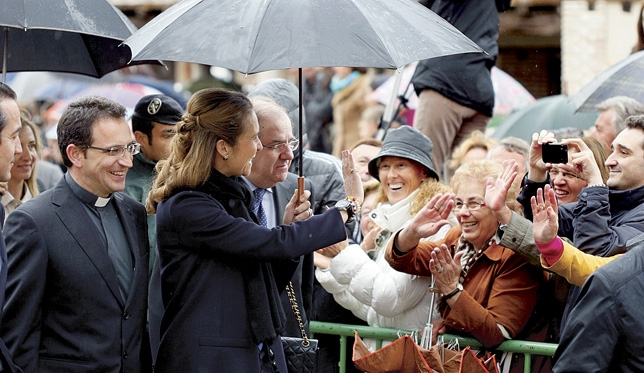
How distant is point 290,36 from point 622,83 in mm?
3453

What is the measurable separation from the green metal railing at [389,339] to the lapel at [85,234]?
1692mm

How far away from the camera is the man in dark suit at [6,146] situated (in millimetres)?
4164

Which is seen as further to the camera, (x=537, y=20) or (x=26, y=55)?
(x=537, y=20)

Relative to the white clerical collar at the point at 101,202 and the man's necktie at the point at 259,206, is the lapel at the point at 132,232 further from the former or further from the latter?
the man's necktie at the point at 259,206

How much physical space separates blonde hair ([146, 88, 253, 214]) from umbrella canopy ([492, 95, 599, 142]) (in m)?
5.65

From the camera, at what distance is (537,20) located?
19375 millimetres

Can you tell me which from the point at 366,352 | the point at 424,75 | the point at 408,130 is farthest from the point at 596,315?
the point at 424,75

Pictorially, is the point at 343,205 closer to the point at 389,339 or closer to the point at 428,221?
the point at 428,221

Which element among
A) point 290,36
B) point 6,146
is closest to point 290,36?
point 290,36

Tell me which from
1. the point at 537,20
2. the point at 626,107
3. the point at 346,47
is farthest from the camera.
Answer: the point at 537,20

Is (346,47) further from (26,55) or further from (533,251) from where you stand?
(26,55)

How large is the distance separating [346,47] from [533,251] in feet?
4.82

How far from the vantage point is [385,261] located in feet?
19.7

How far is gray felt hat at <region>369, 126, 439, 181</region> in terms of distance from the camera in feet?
20.8
